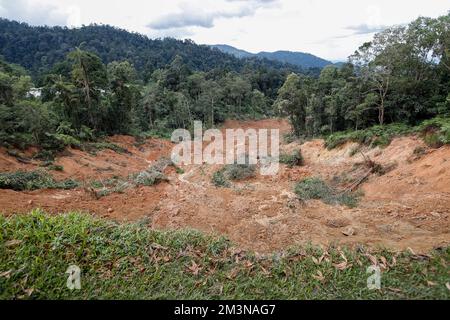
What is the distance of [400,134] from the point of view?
14.0 m

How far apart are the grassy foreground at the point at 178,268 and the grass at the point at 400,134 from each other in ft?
25.6

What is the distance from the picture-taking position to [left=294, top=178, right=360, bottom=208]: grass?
30.4 feet

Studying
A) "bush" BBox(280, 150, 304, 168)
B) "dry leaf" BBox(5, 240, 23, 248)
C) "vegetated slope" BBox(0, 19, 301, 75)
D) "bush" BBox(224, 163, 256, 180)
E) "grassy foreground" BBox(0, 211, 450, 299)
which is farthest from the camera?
"vegetated slope" BBox(0, 19, 301, 75)

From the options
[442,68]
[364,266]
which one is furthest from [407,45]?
[364,266]

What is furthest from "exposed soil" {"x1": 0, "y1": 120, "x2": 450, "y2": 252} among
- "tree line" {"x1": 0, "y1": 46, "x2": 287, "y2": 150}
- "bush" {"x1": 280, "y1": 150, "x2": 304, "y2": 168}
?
"tree line" {"x1": 0, "y1": 46, "x2": 287, "y2": 150}

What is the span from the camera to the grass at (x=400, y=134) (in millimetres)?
11289

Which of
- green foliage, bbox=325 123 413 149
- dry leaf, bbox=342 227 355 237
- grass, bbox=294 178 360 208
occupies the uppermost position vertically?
green foliage, bbox=325 123 413 149

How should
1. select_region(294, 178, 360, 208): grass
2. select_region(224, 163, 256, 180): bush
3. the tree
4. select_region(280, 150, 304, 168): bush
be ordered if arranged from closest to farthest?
select_region(294, 178, 360, 208): grass
select_region(224, 163, 256, 180): bush
select_region(280, 150, 304, 168): bush
the tree

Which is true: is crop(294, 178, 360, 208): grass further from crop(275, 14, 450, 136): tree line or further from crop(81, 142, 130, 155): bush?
crop(81, 142, 130, 155): bush

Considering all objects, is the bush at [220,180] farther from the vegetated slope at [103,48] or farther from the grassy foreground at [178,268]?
the vegetated slope at [103,48]

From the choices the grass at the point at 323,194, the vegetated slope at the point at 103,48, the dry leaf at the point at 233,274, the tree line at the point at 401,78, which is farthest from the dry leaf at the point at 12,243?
the vegetated slope at the point at 103,48

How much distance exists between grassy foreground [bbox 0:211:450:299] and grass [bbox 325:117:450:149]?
25.6 ft
